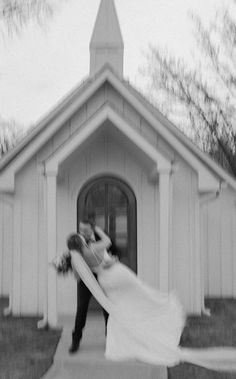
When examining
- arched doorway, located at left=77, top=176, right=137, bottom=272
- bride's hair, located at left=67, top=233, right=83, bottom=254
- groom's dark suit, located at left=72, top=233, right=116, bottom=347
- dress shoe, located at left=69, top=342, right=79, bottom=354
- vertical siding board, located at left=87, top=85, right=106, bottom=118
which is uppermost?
vertical siding board, located at left=87, top=85, right=106, bottom=118

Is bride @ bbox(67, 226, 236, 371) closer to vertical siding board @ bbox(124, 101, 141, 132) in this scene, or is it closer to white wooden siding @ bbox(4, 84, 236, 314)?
white wooden siding @ bbox(4, 84, 236, 314)

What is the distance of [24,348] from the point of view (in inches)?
350

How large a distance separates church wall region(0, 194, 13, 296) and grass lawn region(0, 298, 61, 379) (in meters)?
3.47

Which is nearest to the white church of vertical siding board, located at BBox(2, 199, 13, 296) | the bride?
the bride

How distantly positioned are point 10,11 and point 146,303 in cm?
561

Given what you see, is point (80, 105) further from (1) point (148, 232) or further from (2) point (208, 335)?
(2) point (208, 335)

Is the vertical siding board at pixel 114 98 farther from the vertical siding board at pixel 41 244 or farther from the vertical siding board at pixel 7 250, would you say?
the vertical siding board at pixel 7 250

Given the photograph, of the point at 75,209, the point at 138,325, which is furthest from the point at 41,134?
the point at 138,325

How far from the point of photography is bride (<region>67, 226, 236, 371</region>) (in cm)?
790

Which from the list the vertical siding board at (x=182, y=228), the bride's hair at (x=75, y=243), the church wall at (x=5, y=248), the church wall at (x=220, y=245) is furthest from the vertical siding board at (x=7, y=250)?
the bride's hair at (x=75, y=243)

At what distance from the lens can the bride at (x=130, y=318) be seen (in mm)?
7902

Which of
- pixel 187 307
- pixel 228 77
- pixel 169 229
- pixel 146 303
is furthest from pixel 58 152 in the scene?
pixel 228 77

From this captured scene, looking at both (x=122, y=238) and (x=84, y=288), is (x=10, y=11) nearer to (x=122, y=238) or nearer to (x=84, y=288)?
(x=122, y=238)

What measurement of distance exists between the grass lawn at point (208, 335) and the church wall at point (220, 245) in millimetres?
1824
